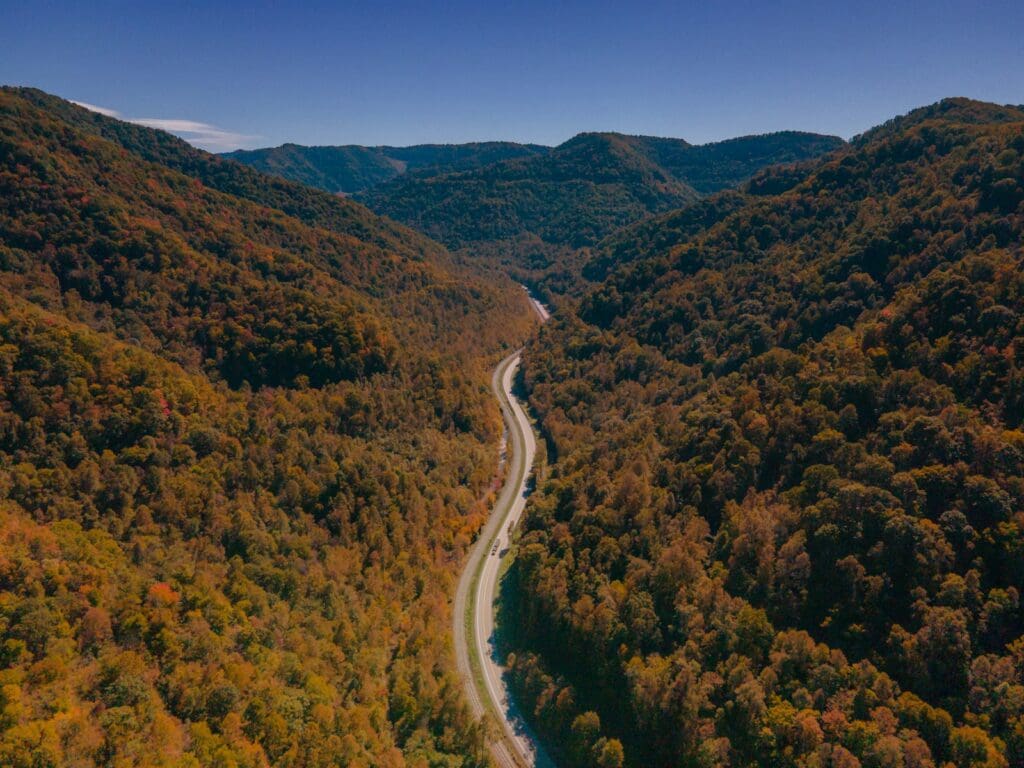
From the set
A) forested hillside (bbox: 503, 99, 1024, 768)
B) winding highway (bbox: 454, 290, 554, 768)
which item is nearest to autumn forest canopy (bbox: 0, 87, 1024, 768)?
Answer: forested hillside (bbox: 503, 99, 1024, 768)

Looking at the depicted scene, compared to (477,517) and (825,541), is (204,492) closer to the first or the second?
(477,517)

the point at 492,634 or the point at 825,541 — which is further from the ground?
the point at 825,541

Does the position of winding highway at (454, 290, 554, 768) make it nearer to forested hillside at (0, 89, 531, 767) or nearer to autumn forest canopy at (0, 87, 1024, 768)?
autumn forest canopy at (0, 87, 1024, 768)

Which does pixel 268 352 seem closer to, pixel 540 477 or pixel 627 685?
pixel 540 477

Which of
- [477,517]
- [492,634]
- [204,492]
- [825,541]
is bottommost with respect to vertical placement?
[492,634]

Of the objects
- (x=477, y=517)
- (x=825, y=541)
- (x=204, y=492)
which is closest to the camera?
(x=825, y=541)

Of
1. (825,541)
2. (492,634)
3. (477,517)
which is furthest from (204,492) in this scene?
(825,541)
